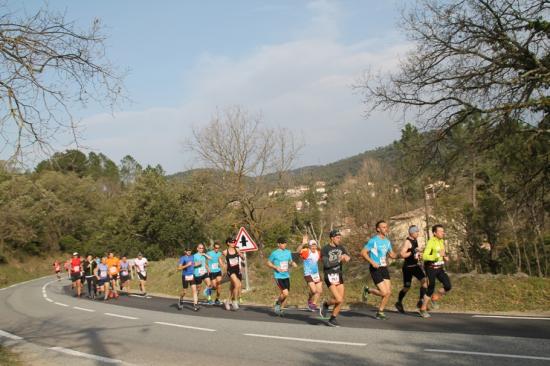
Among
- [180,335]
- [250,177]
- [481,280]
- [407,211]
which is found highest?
[250,177]

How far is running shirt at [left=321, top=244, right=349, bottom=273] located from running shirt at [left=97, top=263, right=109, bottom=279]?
1444 centimetres

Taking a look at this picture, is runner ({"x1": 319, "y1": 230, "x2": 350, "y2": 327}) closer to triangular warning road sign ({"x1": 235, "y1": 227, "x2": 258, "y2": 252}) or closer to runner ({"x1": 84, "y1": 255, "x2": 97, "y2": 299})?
triangular warning road sign ({"x1": 235, "y1": 227, "x2": 258, "y2": 252})

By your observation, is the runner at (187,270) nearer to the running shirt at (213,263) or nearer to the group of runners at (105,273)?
the running shirt at (213,263)

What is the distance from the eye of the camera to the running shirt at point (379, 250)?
441 inches

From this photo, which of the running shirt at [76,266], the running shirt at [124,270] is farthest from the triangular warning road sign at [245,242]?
the running shirt at [76,266]

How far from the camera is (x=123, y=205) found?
176 feet

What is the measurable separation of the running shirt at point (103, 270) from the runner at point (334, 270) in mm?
14404

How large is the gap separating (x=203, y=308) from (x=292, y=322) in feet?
16.6

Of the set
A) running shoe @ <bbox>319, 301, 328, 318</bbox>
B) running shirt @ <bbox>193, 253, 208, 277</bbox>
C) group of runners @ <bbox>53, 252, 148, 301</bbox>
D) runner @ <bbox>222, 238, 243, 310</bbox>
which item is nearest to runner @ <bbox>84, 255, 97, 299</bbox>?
group of runners @ <bbox>53, 252, 148, 301</bbox>

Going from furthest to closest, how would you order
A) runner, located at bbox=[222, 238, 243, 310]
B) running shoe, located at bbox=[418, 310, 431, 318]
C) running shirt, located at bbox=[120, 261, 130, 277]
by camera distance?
running shirt, located at bbox=[120, 261, 130, 277] < runner, located at bbox=[222, 238, 243, 310] < running shoe, located at bbox=[418, 310, 431, 318]

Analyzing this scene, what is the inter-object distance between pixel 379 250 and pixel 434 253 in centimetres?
114

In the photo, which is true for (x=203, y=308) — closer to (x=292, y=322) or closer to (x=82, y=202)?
(x=292, y=322)

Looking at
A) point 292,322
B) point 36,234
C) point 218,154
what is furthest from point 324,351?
point 36,234

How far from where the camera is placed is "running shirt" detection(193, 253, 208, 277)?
1647cm
